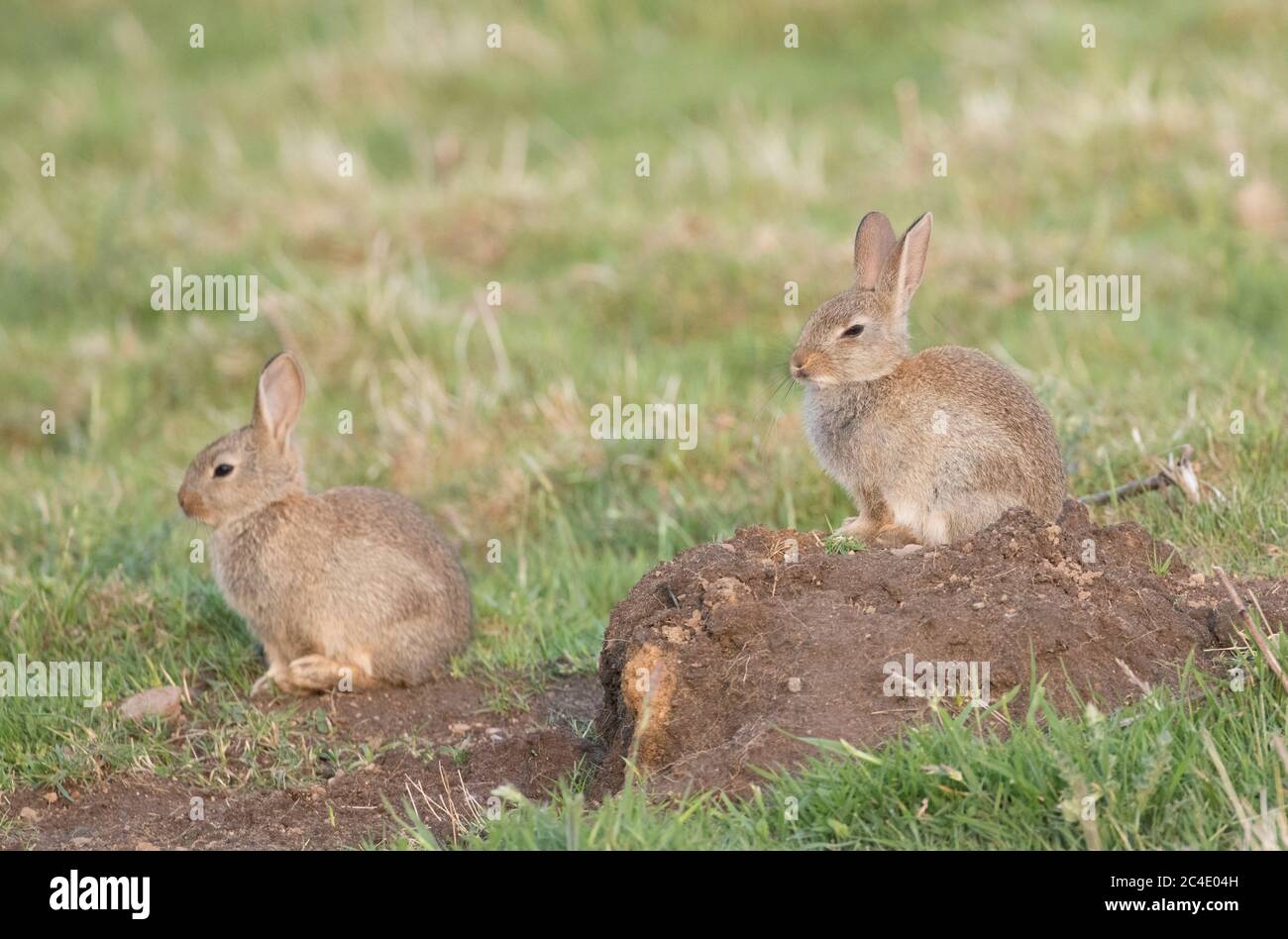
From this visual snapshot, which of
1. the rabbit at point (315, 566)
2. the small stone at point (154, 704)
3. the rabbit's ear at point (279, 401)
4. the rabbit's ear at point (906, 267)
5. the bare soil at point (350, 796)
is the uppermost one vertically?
the rabbit's ear at point (906, 267)

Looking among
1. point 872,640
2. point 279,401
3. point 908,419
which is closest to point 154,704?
point 279,401

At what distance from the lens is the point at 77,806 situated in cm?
532

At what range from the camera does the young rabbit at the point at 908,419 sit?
5.53 m

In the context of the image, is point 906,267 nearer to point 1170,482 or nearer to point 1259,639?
point 1170,482

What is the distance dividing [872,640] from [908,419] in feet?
3.96

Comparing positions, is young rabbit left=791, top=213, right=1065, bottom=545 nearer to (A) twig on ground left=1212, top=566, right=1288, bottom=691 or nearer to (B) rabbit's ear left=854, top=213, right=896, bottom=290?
(B) rabbit's ear left=854, top=213, right=896, bottom=290

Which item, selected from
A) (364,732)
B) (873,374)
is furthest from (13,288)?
(873,374)

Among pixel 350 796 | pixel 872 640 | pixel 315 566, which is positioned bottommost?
pixel 350 796

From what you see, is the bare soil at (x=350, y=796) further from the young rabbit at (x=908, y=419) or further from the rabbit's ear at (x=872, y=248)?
the rabbit's ear at (x=872, y=248)

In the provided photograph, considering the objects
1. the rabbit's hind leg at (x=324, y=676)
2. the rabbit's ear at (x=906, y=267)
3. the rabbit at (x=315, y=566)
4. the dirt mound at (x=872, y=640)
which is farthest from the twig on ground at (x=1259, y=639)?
the rabbit's hind leg at (x=324, y=676)

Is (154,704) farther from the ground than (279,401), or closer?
closer

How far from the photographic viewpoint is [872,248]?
6047mm
